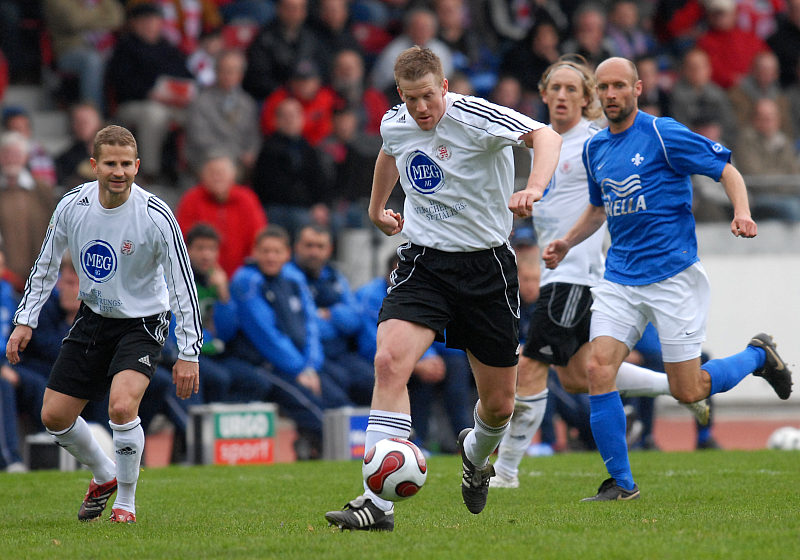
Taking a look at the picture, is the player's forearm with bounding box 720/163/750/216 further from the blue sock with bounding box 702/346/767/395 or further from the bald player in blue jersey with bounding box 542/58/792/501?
the blue sock with bounding box 702/346/767/395

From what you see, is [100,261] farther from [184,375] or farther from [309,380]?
[309,380]

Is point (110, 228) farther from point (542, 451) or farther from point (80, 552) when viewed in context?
point (542, 451)

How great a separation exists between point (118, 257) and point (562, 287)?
3200 millimetres

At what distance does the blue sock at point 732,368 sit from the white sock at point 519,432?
1.32 m

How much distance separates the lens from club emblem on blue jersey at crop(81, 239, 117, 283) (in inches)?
276

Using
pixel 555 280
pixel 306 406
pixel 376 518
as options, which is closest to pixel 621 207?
pixel 555 280

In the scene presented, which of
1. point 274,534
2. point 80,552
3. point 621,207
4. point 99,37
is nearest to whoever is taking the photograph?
A: point 80,552

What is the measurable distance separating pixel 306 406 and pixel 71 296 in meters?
2.47

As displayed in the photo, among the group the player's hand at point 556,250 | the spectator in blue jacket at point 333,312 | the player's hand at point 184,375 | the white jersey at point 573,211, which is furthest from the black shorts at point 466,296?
the spectator in blue jacket at point 333,312

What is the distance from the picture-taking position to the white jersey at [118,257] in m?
6.95

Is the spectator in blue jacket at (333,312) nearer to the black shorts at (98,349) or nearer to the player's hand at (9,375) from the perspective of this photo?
the player's hand at (9,375)

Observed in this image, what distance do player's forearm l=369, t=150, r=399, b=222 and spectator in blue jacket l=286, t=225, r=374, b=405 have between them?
613cm

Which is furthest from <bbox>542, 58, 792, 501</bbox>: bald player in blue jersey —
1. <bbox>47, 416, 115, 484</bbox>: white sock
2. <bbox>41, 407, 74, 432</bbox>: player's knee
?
<bbox>41, 407, 74, 432</bbox>: player's knee

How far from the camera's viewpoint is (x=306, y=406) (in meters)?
12.2
